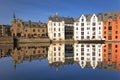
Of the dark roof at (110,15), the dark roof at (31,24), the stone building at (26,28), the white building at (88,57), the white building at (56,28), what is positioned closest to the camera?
the white building at (88,57)

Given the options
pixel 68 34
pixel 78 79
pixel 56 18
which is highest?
pixel 56 18

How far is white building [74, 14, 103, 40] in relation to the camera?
12794 centimetres

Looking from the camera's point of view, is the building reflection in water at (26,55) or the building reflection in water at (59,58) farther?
the building reflection in water at (26,55)

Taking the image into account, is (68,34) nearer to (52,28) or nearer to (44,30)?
(52,28)

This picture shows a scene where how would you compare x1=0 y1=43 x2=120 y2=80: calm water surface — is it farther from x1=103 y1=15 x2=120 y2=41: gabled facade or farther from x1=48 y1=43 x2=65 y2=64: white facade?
x1=103 y1=15 x2=120 y2=41: gabled facade

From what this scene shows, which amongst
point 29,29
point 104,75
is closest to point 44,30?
point 29,29

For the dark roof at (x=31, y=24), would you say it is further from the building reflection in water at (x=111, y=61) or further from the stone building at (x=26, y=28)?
the building reflection in water at (x=111, y=61)

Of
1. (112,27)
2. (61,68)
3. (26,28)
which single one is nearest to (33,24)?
(26,28)

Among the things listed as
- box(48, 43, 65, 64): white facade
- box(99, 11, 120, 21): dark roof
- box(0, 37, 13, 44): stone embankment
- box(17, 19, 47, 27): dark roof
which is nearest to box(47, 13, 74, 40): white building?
box(17, 19, 47, 27): dark roof

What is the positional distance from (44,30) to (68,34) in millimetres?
24407

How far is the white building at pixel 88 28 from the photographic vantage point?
12794cm

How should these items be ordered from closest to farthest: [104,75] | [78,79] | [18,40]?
[78,79] < [104,75] < [18,40]

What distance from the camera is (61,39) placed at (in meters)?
129

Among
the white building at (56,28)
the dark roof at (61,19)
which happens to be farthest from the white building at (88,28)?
the white building at (56,28)
